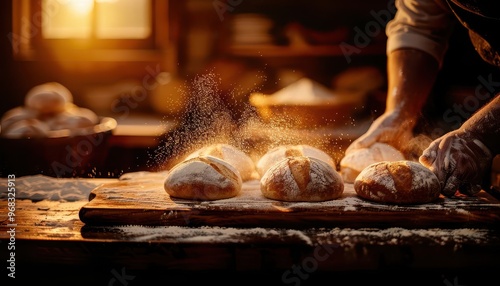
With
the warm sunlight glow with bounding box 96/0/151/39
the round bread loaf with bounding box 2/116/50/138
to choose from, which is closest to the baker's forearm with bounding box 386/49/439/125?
the round bread loaf with bounding box 2/116/50/138

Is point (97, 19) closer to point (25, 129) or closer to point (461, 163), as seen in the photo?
point (25, 129)

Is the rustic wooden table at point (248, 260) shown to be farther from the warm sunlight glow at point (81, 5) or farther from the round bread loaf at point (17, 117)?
the warm sunlight glow at point (81, 5)

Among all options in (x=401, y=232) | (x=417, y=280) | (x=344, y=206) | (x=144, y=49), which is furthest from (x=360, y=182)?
(x=144, y=49)

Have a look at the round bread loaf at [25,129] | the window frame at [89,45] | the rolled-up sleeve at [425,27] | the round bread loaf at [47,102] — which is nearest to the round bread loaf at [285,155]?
the rolled-up sleeve at [425,27]

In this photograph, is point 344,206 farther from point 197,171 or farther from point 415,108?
point 415,108

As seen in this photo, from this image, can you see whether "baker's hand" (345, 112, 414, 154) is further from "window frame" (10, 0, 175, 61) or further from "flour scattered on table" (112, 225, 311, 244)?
"window frame" (10, 0, 175, 61)
